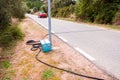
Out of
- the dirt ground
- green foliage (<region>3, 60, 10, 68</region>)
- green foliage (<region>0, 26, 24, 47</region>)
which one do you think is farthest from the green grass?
green foliage (<region>0, 26, 24, 47</region>)

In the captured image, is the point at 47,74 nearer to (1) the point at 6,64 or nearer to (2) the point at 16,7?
(1) the point at 6,64

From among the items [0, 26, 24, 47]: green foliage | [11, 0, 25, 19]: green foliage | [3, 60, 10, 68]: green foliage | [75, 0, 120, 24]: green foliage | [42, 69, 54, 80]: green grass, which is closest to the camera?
[42, 69, 54, 80]: green grass

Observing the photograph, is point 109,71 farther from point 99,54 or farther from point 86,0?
point 86,0

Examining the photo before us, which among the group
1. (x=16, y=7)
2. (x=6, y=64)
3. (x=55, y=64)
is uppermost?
(x=16, y=7)

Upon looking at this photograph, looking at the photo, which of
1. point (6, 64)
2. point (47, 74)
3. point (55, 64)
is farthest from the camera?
point (6, 64)

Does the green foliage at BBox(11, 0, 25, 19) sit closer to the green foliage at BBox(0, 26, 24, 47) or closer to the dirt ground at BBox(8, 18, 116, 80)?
the green foliage at BBox(0, 26, 24, 47)

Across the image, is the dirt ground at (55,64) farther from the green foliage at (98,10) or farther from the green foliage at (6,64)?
the green foliage at (98,10)

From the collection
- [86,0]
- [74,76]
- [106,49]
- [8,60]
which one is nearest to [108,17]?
Result: [86,0]

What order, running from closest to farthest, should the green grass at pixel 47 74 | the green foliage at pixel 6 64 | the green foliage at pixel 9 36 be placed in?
the green grass at pixel 47 74, the green foliage at pixel 6 64, the green foliage at pixel 9 36

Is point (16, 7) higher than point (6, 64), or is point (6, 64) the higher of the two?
point (16, 7)

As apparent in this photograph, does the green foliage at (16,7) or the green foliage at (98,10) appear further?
the green foliage at (98,10)

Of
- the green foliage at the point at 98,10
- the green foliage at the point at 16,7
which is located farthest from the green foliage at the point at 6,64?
the green foliage at the point at 98,10

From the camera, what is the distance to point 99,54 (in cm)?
726

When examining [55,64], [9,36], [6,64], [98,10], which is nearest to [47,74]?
[55,64]
